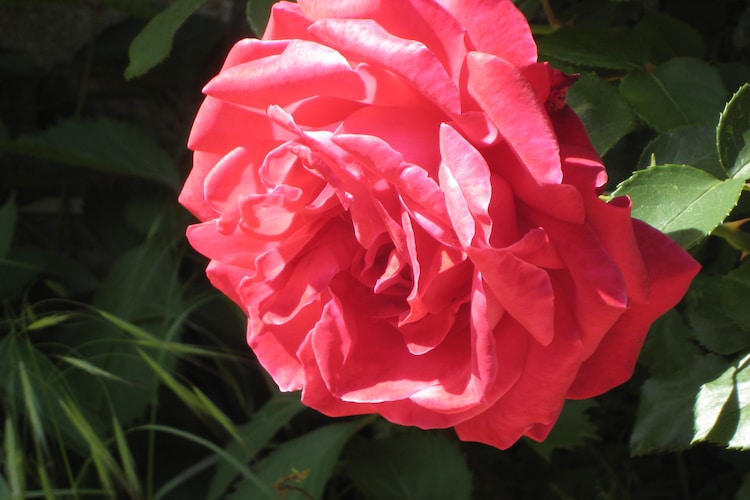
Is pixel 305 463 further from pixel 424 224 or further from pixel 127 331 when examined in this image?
pixel 424 224

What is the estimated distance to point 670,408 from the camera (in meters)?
0.53

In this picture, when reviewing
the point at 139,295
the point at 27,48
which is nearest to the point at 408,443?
the point at 139,295

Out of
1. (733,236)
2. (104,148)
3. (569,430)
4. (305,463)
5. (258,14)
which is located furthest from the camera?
(104,148)

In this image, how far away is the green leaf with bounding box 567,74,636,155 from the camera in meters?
0.53

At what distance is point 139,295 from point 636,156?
23.3 inches

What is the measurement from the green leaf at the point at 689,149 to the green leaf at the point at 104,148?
0.73m

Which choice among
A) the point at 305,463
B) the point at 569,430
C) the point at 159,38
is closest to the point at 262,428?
the point at 305,463

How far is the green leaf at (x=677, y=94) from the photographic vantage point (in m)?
0.55

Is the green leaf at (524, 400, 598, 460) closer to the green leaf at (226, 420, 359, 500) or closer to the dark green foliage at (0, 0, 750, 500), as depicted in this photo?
the dark green foliage at (0, 0, 750, 500)

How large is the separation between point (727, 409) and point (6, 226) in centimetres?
81

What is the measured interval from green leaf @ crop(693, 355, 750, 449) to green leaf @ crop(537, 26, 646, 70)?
0.21 metres

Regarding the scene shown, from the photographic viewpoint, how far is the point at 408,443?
92 cm

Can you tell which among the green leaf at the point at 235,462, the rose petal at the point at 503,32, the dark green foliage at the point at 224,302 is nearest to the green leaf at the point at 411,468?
the dark green foliage at the point at 224,302

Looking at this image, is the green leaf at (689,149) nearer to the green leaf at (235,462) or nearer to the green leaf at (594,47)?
the green leaf at (594,47)
